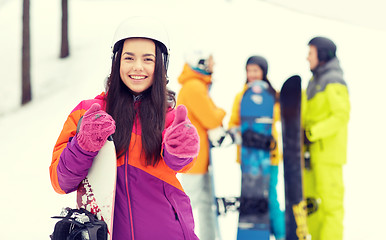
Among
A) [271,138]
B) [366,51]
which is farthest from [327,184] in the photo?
[366,51]

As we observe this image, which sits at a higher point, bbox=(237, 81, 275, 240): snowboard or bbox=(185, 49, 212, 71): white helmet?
bbox=(185, 49, 212, 71): white helmet

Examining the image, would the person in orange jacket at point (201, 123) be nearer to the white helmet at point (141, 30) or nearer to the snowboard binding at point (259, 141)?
the snowboard binding at point (259, 141)

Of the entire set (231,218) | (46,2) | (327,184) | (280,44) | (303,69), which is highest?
(46,2)

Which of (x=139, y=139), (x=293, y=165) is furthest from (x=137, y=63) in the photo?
(x=293, y=165)

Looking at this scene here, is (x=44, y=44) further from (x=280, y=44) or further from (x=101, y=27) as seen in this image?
(x=280, y=44)

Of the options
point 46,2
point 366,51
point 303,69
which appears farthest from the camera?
point 46,2

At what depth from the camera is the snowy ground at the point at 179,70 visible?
5867 millimetres

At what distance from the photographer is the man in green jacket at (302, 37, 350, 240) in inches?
152

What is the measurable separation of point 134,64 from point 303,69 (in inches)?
344

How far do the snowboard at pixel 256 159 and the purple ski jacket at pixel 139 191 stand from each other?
7.81 feet

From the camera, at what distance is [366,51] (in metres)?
11.2

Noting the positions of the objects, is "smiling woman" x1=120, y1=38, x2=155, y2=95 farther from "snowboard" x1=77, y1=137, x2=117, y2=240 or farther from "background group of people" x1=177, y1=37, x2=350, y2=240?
"background group of people" x1=177, y1=37, x2=350, y2=240

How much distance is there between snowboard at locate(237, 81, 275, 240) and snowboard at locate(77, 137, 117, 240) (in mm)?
2522

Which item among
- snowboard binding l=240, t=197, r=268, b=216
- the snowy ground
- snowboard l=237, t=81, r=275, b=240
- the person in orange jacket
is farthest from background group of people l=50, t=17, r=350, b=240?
the snowy ground
